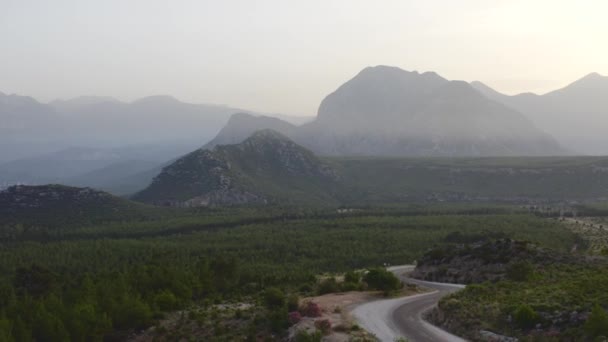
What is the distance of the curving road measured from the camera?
44031 mm

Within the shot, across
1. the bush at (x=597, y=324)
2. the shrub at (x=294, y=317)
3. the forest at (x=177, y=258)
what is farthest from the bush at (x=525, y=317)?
the forest at (x=177, y=258)

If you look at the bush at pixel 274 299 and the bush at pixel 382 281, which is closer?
the bush at pixel 274 299

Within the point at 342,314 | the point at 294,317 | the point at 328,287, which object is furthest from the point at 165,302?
the point at 342,314

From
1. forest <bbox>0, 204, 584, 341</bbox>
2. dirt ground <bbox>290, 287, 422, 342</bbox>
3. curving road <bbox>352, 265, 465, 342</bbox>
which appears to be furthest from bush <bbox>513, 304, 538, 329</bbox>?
forest <bbox>0, 204, 584, 341</bbox>

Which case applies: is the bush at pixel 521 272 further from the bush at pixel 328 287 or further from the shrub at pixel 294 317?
the shrub at pixel 294 317

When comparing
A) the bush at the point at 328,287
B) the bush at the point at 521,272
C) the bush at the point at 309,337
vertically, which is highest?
the bush at the point at 309,337

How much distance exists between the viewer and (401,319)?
5091cm

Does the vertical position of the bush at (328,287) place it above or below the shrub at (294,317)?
below

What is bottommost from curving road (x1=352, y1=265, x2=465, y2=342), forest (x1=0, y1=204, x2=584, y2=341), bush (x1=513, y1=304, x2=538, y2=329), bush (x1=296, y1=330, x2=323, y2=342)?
forest (x1=0, y1=204, x2=584, y2=341)

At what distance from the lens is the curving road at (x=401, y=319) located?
144ft

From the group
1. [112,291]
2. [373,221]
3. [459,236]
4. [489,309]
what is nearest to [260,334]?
[489,309]

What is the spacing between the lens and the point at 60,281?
9144 cm

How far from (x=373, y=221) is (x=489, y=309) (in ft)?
443

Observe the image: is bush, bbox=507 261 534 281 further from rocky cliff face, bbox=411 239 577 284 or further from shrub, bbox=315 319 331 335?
shrub, bbox=315 319 331 335
